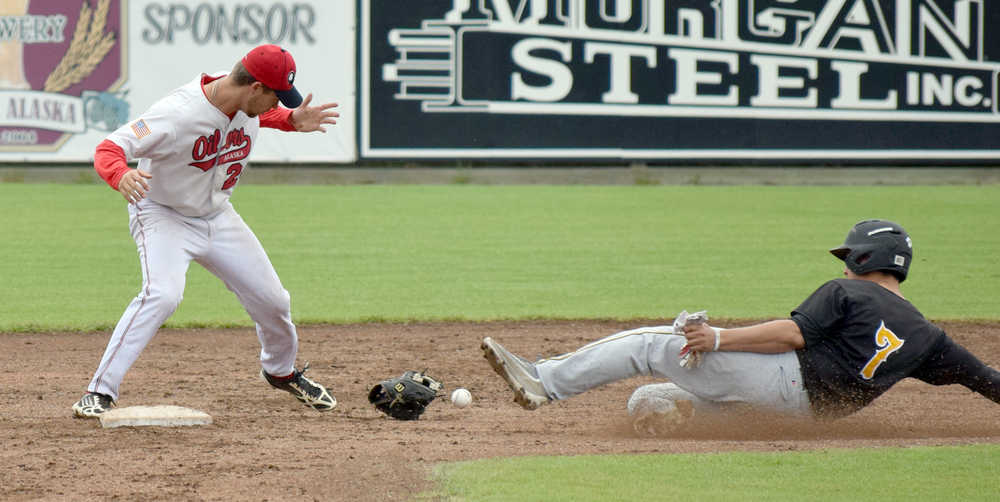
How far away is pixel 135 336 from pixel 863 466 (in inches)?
132

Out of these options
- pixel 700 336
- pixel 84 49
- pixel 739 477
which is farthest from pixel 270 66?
pixel 84 49

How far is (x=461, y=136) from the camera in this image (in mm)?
21406

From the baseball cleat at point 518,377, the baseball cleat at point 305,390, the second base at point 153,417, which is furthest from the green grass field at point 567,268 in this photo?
the baseball cleat at point 305,390

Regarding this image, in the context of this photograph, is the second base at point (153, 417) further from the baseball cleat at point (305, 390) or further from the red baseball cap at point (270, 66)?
the red baseball cap at point (270, 66)

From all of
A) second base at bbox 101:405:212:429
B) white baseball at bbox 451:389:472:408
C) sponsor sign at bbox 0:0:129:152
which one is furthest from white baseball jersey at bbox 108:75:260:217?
sponsor sign at bbox 0:0:129:152

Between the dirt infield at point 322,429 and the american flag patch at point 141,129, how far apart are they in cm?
136

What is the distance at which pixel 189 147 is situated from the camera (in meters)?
5.82

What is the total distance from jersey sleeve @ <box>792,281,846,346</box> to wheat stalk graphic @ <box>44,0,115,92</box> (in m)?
17.8

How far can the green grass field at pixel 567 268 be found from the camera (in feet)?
15.5

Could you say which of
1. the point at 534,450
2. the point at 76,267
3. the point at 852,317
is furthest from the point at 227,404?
the point at 76,267

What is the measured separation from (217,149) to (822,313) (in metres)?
2.94

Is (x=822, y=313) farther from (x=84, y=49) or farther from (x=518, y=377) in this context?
(x=84, y=49)

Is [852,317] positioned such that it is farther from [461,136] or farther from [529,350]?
[461,136]

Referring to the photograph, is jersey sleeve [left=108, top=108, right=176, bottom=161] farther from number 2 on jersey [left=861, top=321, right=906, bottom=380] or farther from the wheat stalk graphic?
the wheat stalk graphic
